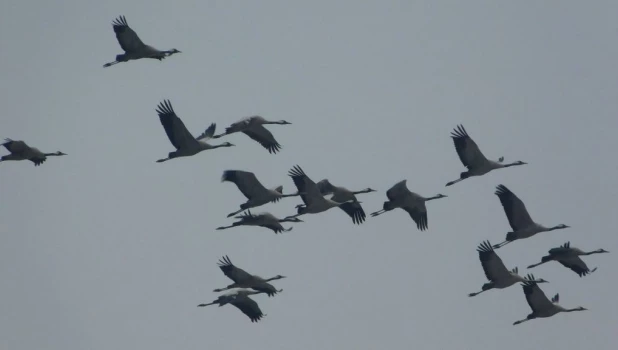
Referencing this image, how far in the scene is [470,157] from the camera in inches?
1652

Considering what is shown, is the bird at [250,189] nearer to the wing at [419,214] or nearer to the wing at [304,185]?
the wing at [304,185]

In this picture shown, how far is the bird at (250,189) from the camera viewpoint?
40844 millimetres

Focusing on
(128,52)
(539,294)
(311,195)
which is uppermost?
(128,52)

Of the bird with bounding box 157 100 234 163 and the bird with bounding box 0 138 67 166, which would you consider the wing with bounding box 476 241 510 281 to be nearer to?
the bird with bounding box 157 100 234 163

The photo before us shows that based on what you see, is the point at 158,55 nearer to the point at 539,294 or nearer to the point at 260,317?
the point at 260,317

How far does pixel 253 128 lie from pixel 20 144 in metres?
5.84

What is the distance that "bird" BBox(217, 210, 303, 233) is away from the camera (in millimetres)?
41188

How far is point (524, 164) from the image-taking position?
1748 inches

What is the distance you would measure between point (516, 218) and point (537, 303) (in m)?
2.04

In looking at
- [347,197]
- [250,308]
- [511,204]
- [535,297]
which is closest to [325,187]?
[347,197]

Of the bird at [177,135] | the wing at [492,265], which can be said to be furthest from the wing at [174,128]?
the wing at [492,265]

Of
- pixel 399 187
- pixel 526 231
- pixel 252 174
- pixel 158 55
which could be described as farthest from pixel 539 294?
pixel 158 55

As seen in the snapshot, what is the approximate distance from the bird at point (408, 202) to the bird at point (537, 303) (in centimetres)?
309

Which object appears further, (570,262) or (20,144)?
(570,262)
